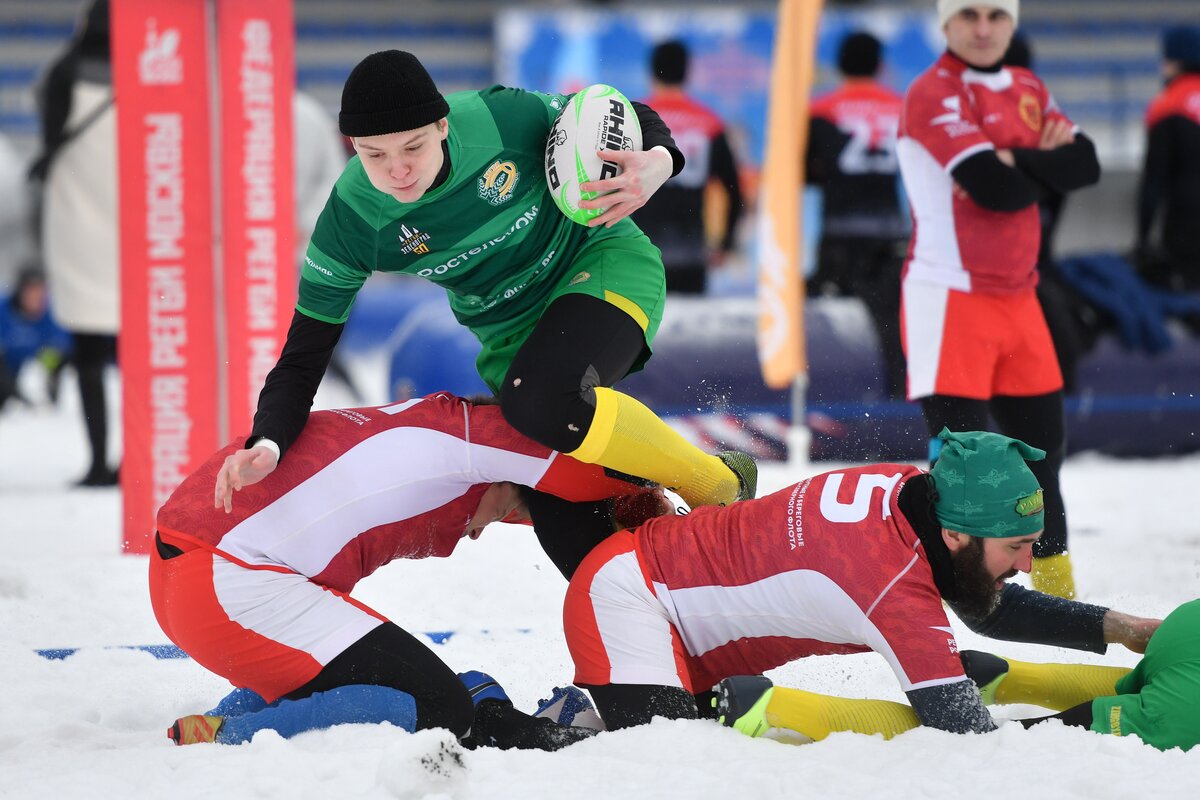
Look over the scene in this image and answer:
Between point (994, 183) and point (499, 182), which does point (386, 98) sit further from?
point (994, 183)

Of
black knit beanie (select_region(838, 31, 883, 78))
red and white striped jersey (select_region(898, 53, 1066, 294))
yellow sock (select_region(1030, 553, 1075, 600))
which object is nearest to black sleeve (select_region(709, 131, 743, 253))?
black knit beanie (select_region(838, 31, 883, 78))

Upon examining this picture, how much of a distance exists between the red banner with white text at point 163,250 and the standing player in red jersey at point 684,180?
323 cm

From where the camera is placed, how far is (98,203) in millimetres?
6770

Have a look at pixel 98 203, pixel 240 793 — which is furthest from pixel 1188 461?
pixel 240 793

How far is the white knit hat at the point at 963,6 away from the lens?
4004 mm

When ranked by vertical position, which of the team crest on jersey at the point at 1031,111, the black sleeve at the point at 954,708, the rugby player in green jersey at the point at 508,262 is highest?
the team crest on jersey at the point at 1031,111

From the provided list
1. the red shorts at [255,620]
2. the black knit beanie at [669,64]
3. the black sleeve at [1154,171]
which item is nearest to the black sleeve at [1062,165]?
the red shorts at [255,620]

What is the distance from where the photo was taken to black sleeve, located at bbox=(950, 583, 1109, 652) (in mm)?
3000

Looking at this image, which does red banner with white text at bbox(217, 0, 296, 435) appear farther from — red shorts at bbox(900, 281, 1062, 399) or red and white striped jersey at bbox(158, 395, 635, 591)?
red shorts at bbox(900, 281, 1062, 399)

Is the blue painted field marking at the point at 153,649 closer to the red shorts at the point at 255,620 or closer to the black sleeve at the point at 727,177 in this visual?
the red shorts at the point at 255,620

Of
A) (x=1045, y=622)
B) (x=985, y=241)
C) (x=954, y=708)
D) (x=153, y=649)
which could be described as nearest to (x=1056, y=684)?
(x=1045, y=622)

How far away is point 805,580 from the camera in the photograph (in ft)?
9.17

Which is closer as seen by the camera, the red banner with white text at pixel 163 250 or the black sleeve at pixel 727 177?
the red banner with white text at pixel 163 250

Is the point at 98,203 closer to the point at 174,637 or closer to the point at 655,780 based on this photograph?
the point at 174,637
